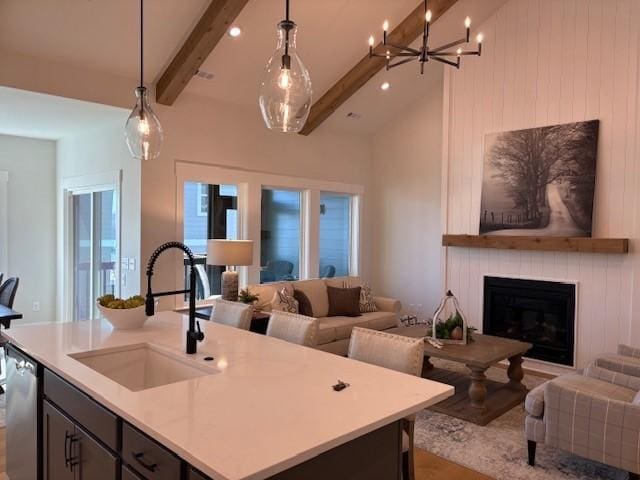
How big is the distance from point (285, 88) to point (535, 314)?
172 inches

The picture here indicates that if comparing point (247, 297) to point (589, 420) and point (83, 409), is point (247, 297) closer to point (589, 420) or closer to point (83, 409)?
point (83, 409)

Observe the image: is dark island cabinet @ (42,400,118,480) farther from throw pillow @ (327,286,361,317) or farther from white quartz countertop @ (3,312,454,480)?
throw pillow @ (327,286,361,317)

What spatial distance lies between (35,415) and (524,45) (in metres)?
5.70

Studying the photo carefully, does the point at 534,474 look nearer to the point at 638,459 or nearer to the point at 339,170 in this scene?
the point at 638,459

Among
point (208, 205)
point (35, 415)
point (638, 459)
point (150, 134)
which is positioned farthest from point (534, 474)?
point (208, 205)

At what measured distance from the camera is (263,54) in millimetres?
5383

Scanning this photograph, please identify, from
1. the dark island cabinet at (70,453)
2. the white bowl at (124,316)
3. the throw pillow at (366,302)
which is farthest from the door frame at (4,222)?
the dark island cabinet at (70,453)

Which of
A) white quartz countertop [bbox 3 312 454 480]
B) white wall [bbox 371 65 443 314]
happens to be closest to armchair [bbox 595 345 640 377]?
white quartz countertop [bbox 3 312 454 480]

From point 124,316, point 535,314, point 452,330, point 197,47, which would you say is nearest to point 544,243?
point 535,314

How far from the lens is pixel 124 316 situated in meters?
2.91

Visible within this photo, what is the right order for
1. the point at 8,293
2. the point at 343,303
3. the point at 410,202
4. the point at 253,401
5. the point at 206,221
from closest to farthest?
the point at 253,401
the point at 8,293
the point at 343,303
the point at 206,221
the point at 410,202

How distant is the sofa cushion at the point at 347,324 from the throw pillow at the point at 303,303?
16 cm

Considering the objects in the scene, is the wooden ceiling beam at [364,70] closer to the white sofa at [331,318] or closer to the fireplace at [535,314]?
the white sofa at [331,318]

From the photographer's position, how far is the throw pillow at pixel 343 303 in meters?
5.90
